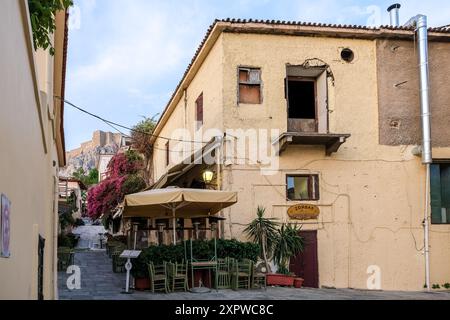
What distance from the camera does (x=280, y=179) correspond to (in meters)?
15.8

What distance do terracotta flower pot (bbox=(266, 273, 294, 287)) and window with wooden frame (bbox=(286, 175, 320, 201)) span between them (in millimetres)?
2547

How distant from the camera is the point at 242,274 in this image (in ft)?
41.1

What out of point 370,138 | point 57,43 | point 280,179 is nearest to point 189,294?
point 280,179

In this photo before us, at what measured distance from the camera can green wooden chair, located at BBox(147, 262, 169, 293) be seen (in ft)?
39.5

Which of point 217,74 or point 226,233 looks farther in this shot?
point 217,74

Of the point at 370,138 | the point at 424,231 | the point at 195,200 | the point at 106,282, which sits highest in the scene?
the point at 370,138

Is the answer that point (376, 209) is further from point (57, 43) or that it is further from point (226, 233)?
point (57, 43)

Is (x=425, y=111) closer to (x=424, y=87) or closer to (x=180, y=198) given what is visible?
A: (x=424, y=87)

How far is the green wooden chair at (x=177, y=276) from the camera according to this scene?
12109 mm

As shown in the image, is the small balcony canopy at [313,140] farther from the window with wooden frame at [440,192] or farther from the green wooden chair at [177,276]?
the green wooden chair at [177,276]

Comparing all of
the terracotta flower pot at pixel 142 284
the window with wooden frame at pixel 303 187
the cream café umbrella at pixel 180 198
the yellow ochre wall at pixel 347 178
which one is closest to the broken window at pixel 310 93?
the yellow ochre wall at pixel 347 178

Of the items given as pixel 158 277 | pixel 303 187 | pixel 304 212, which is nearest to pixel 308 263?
pixel 304 212

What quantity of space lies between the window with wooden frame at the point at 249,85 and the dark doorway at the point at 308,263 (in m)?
4.13

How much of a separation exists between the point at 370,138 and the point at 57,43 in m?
9.36
